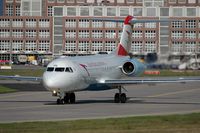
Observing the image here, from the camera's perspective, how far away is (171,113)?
123 feet

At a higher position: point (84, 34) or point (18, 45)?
point (84, 34)

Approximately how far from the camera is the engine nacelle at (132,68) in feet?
159

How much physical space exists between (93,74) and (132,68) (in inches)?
147

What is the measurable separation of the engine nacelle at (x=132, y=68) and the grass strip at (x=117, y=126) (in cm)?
1513

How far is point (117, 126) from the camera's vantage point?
2964 cm

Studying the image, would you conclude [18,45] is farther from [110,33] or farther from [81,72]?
[81,72]

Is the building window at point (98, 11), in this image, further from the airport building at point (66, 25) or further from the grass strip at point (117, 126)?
the grass strip at point (117, 126)

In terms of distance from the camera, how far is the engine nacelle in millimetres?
48469

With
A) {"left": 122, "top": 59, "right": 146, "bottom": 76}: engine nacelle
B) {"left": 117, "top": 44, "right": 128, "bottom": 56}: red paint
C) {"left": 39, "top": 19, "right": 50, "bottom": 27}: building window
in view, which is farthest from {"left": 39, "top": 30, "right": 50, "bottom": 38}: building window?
{"left": 122, "top": 59, "right": 146, "bottom": 76}: engine nacelle

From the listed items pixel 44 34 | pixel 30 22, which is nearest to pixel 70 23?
pixel 44 34

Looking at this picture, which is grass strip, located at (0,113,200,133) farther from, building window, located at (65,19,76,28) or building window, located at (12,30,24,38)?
building window, located at (12,30,24,38)

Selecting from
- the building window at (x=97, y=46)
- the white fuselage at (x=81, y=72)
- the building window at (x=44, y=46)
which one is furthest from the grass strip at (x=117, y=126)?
the building window at (x=44, y=46)

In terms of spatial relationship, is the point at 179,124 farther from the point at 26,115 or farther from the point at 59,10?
the point at 59,10

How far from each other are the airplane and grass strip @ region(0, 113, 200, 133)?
882cm
